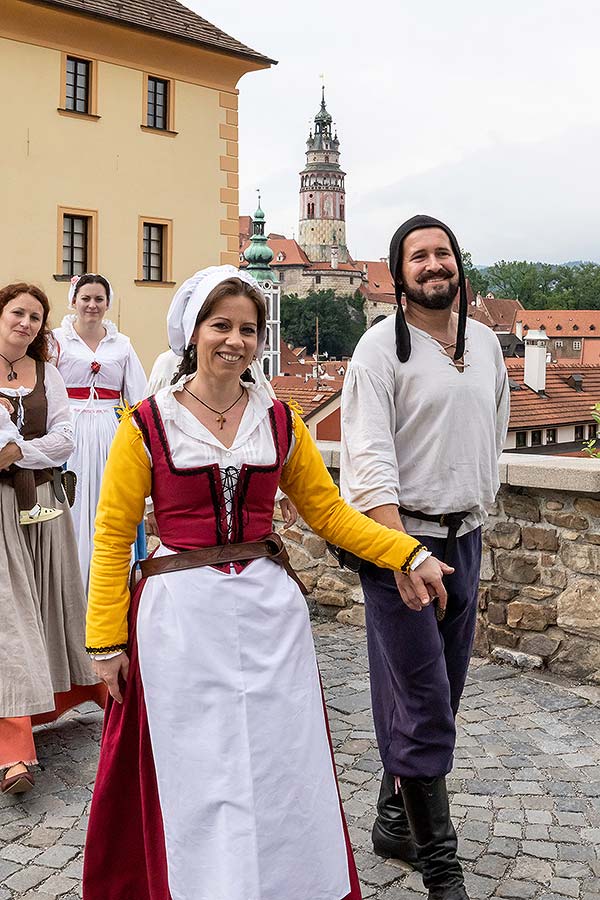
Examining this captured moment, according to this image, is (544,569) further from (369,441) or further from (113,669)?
(113,669)

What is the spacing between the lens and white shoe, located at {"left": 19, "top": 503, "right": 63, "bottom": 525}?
466 centimetres

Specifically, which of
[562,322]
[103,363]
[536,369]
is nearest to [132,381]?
[103,363]

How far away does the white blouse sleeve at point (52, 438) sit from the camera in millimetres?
4664

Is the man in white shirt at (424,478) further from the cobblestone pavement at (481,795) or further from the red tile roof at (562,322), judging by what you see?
the red tile roof at (562,322)

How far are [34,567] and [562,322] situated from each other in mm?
124082

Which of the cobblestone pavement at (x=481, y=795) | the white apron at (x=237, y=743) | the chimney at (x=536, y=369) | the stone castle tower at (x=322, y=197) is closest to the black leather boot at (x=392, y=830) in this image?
the cobblestone pavement at (x=481, y=795)

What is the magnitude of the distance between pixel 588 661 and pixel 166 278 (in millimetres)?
22205

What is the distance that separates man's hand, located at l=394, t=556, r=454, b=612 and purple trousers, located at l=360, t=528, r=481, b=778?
192 millimetres

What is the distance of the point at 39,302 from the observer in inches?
190

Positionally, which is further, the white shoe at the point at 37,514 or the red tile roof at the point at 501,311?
the red tile roof at the point at 501,311

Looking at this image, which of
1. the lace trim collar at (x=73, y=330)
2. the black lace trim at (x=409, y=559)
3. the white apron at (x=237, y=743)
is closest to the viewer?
the white apron at (x=237, y=743)

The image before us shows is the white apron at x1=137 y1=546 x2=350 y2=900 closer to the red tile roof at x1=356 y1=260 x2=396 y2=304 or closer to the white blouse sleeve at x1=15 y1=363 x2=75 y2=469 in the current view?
the white blouse sleeve at x1=15 y1=363 x2=75 y2=469

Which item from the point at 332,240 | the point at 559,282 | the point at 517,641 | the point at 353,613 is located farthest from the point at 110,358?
the point at 332,240

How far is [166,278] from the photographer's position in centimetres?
2669
